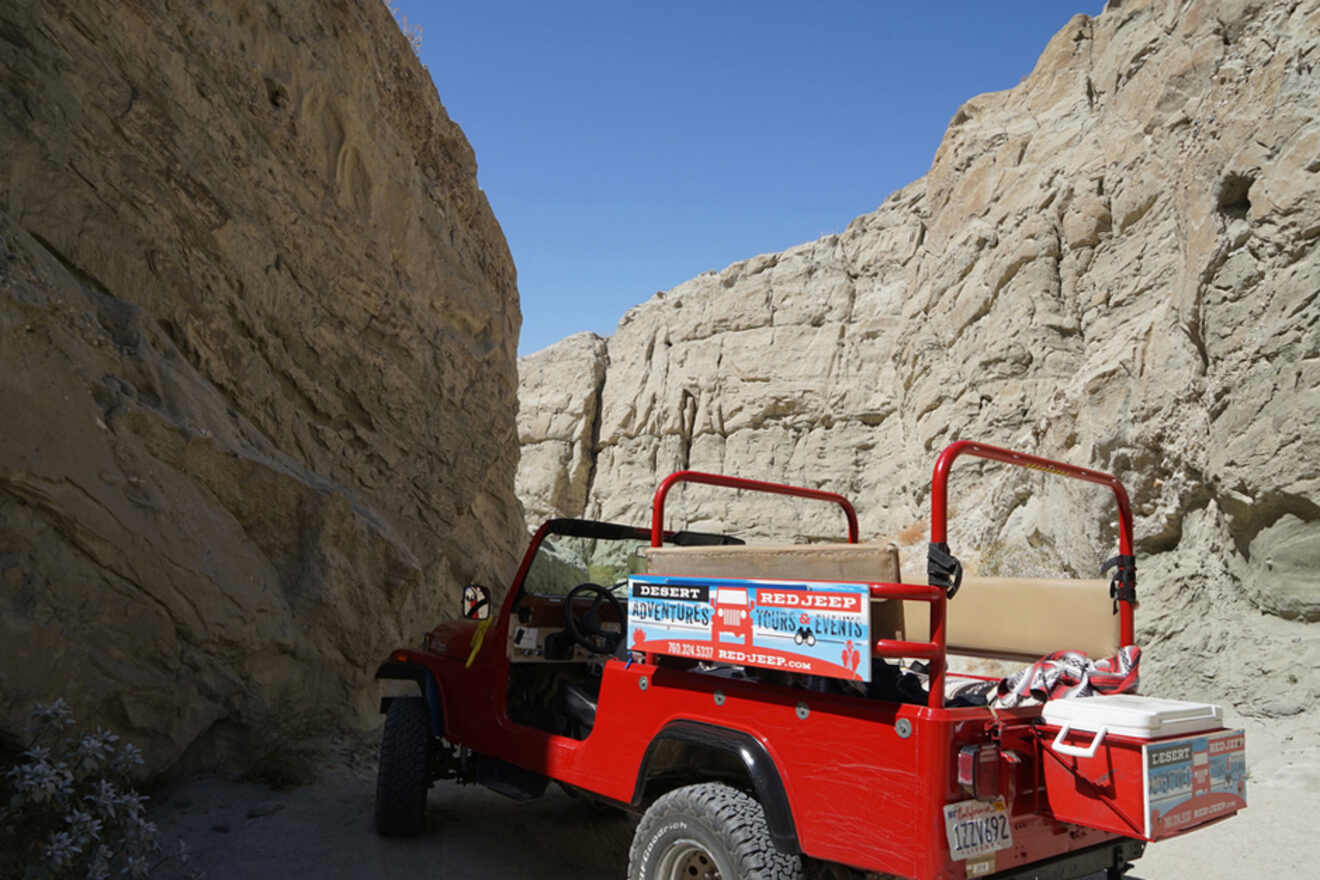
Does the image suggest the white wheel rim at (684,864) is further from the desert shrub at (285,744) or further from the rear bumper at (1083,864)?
the desert shrub at (285,744)

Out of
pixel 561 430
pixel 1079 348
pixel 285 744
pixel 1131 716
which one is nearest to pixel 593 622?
pixel 285 744

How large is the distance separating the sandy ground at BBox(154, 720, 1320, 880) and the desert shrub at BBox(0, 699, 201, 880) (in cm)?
63

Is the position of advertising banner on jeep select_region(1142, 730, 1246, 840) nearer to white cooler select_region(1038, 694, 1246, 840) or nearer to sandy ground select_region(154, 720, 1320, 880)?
white cooler select_region(1038, 694, 1246, 840)

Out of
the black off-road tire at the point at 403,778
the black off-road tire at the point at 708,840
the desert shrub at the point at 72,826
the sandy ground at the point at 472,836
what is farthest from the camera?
the black off-road tire at the point at 403,778

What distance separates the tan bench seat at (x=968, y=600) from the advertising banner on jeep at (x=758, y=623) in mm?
128

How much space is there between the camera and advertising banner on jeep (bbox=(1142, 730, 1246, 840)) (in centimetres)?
266

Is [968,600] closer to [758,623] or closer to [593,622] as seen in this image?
[758,623]

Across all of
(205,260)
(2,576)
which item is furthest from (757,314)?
(2,576)

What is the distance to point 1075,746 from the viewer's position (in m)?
2.85

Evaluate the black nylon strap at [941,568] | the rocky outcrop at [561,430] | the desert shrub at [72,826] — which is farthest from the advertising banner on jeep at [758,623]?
the rocky outcrop at [561,430]

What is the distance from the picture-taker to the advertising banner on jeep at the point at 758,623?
290 centimetres

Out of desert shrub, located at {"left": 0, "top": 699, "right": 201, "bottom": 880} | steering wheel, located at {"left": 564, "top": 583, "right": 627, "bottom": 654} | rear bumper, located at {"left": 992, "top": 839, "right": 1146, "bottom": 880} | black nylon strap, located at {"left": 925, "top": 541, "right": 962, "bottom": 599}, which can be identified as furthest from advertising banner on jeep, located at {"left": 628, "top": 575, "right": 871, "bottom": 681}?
desert shrub, located at {"left": 0, "top": 699, "right": 201, "bottom": 880}

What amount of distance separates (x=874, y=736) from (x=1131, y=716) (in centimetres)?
81

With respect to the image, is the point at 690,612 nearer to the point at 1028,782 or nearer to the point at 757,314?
the point at 1028,782
